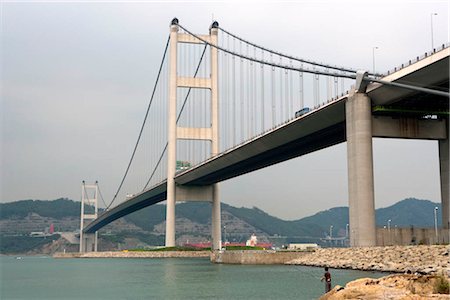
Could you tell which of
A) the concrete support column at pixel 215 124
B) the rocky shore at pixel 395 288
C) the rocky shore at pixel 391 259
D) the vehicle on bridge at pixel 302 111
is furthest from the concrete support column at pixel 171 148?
the rocky shore at pixel 395 288

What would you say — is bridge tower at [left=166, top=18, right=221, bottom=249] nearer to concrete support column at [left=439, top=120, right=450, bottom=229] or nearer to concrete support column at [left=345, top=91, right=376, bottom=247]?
concrete support column at [left=439, top=120, right=450, bottom=229]

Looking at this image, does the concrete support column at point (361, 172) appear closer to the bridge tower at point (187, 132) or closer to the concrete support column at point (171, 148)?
the bridge tower at point (187, 132)

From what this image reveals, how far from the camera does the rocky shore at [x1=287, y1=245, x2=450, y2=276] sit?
37.8 m

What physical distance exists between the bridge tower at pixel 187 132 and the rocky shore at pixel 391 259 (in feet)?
133

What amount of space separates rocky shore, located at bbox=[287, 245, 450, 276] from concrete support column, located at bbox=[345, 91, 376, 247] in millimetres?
1963

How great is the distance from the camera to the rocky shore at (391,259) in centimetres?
3781

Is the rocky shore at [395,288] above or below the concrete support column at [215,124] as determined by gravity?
below

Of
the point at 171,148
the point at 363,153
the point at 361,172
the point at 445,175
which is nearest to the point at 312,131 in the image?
the point at 363,153

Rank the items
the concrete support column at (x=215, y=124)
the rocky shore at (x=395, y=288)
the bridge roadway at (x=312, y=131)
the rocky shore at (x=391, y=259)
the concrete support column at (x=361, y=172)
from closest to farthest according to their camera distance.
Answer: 1. the rocky shore at (x=395, y=288)
2. the rocky shore at (x=391, y=259)
3. the bridge roadway at (x=312, y=131)
4. the concrete support column at (x=361, y=172)
5. the concrete support column at (x=215, y=124)

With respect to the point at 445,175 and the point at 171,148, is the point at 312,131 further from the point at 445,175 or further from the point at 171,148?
the point at 171,148

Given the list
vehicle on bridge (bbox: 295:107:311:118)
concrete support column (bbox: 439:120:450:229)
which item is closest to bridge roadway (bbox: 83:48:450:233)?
vehicle on bridge (bbox: 295:107:311:118)

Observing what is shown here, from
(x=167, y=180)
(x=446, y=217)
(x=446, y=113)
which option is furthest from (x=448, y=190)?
(x=167, y=180)

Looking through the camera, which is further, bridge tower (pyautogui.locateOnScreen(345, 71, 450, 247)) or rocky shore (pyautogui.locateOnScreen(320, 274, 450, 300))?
bridge tower (pyautogui.locateOnScreen(345, 71, 450, 247))

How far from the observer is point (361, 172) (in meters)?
52.1
